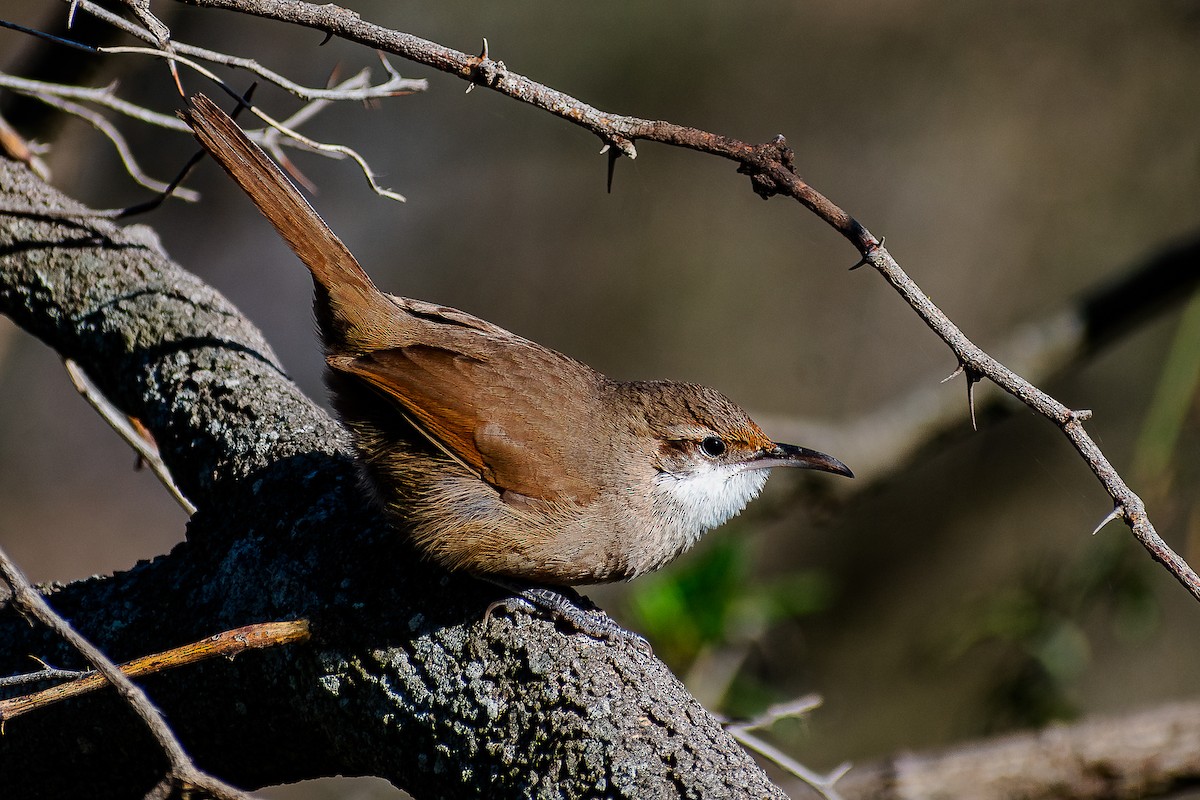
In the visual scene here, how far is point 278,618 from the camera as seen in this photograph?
2299 mm

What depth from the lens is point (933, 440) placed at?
17.9 feet

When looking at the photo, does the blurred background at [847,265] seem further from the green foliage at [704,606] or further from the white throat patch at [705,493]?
the white throat patch at [705,493]

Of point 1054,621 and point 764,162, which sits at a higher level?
point 1054,621

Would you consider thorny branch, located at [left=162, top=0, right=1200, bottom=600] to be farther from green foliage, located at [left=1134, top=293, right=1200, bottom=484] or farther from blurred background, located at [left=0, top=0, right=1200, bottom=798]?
green foliage, located at [left=1134, top=293, right=1200, bottom=484]

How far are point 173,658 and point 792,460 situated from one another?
185 cm

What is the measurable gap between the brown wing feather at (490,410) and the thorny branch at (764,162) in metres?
0.90

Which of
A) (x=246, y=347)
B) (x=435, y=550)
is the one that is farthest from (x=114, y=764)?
(x=246, y=347)

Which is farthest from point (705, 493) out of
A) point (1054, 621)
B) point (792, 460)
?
point (1054, 621)

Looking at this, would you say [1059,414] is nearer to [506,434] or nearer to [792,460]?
[792,460]

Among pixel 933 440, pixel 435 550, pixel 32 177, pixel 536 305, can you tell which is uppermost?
pixel 536 305

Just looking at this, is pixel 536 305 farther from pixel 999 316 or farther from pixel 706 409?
pixel 706 409

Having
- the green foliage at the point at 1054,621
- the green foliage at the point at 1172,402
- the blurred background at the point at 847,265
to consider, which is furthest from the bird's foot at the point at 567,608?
the green foliage at the point at 1054,621

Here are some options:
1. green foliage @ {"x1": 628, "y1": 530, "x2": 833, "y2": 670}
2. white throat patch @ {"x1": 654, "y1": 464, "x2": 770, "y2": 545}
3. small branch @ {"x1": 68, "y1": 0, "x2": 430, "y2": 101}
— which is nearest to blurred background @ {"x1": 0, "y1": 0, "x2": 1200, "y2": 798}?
green foliage @ {"x1": 628, "y1": 530, "x2": 833, "y2": 670}

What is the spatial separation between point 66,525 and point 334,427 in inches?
355
